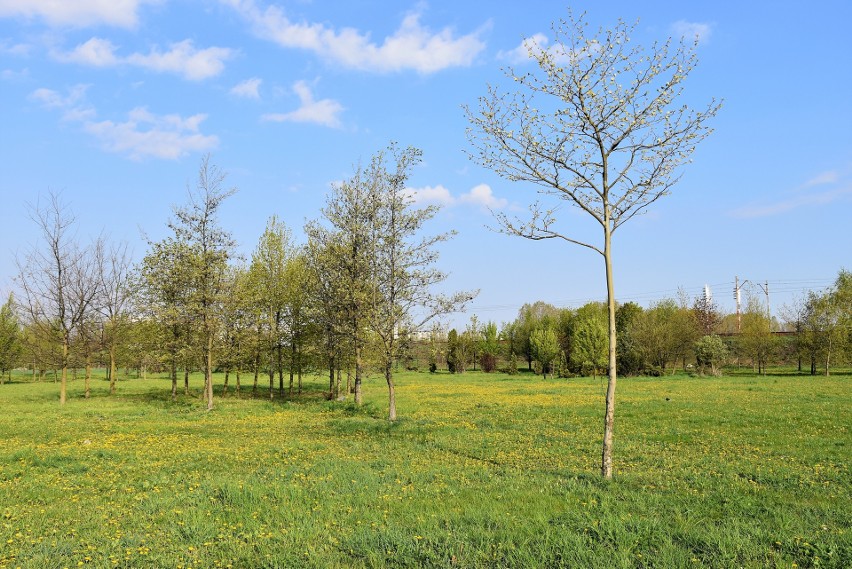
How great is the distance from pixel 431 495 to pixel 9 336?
7118 cm

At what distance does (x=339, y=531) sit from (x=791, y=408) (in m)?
25.6

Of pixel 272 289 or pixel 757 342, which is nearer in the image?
pixel 272 289

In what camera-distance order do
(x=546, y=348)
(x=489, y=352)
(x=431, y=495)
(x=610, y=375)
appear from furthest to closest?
(x=489, y=352) < (x=546, y=348) < (x=610, y=375) < (x=431, y=495)

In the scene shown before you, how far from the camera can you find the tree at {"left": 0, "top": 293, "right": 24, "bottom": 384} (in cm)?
6197

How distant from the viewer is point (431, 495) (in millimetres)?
10688

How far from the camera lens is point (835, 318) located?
205 feet

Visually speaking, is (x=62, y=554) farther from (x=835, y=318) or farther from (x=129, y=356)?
(x=835, y=318)

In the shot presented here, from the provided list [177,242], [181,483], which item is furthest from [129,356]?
[181,483]

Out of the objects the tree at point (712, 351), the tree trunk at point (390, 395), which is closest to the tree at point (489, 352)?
the tree at point (712, 351)

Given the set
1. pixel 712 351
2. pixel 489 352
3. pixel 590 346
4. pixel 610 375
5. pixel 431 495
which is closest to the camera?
pixel 431 495

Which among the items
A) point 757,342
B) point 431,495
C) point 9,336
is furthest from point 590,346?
point 9,336

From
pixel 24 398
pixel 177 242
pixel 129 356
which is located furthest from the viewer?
pixel 129 356

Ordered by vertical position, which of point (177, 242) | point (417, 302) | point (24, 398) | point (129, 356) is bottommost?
point (24, 398)

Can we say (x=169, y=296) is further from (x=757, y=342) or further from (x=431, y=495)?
(x=757, y=342)
